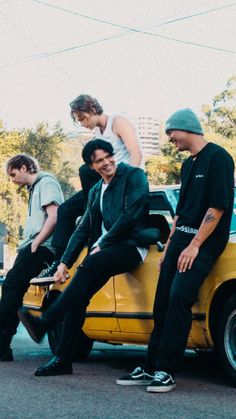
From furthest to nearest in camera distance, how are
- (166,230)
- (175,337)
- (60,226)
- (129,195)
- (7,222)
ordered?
(7,222) → (60,226) → (166,230) → (129,195) → (175,337)

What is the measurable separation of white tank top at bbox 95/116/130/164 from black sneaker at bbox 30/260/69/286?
103 centimetres

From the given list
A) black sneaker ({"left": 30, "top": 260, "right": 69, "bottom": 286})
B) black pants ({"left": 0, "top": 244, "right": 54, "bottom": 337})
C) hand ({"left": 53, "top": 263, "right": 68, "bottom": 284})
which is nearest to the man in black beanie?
hand ({"left": 53, "top": 263, "right": 68, "bottom": 284})

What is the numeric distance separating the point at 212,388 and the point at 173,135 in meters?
1.71

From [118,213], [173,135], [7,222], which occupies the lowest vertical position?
[7,222]

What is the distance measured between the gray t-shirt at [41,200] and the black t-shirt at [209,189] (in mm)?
2194

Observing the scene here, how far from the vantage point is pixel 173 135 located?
661 centimetres

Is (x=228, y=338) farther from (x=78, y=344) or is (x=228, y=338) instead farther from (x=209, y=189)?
(x=78, y=344)

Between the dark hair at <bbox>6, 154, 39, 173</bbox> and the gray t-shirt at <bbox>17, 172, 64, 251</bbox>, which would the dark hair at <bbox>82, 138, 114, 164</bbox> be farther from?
the dark hair at <bbox>6, 154, 39, 173</bbox>

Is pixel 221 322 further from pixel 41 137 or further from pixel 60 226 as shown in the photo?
pixel 41 137

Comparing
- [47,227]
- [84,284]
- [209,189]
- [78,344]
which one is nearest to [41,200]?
[47,227]

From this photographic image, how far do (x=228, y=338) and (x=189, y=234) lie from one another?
73cm

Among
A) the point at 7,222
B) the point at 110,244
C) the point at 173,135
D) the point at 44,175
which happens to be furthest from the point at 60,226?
the point at 7,222

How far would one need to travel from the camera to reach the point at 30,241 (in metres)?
8.72

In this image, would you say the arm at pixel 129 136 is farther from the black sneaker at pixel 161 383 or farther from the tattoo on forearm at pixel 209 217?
the black sneaker at pixel 161 383
